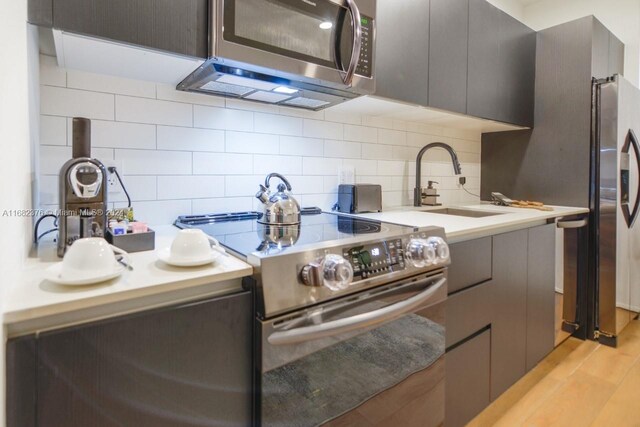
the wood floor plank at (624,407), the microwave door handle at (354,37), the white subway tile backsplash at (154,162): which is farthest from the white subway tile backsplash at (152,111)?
the wood floor plank at (624,407)

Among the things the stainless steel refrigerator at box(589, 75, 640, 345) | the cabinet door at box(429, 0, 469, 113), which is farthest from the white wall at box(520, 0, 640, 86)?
the cabinet door at box(429, 0, 469, 113)

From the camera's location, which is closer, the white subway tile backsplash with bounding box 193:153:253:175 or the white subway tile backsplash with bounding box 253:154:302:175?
the white subway tile backsplash with bounding box 193:153:253:175

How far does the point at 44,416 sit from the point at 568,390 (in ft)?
6.90

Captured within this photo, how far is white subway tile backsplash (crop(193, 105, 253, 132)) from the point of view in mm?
1397

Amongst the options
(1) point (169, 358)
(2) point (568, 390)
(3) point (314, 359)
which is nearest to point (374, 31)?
(3) point (314, 359)

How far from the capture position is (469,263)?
1393 mm

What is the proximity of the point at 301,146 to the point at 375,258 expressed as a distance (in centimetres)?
85

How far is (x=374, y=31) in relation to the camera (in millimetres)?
1366

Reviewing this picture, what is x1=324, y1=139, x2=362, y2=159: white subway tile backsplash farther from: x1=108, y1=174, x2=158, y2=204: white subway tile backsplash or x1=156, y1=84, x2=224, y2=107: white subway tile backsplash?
x1=108, y1=174, x2=158, y2=204: white subway tile backsplash

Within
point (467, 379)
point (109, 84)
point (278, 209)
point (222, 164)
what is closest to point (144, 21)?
point (109, 84)

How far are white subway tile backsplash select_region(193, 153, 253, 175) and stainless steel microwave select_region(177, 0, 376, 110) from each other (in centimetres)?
24

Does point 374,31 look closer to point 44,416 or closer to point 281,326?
point 281,326

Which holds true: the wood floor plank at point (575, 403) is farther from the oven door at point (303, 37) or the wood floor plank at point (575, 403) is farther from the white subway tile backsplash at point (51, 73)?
the white subway tile backsplash at point (51, 73)

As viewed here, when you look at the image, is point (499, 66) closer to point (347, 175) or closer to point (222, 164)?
point (347, 175)
